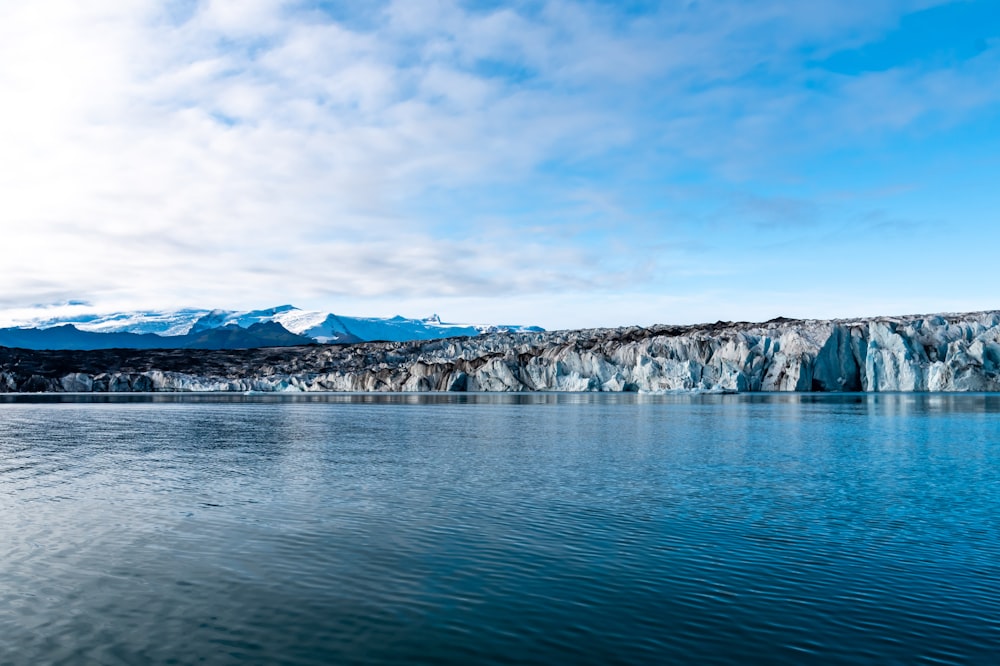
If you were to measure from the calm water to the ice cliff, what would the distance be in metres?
71.6

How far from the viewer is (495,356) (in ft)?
431

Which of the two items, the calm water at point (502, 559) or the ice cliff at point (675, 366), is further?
the ice cliff at point (675, 366)

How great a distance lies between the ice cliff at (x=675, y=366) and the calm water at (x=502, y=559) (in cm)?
7161

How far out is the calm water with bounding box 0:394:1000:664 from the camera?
9.34 metres

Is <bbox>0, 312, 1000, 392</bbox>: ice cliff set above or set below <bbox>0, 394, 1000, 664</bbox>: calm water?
above

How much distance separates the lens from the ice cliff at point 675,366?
9125 centimetres

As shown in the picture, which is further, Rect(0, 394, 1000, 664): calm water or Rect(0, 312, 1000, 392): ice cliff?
Rect(0, 312, 1000, 392): ice cliff

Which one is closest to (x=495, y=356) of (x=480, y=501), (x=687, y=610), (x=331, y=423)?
(x=331, y=423)

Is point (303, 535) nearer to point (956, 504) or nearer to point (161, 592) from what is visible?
point (161, 592)

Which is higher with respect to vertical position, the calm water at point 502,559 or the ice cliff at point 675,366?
the ice cliff at point 675,366

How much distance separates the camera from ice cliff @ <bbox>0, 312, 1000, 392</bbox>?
91.2 m

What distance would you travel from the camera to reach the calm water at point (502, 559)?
9.34 meters

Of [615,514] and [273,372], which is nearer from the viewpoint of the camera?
[615,514]

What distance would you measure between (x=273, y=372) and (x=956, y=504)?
172 m
